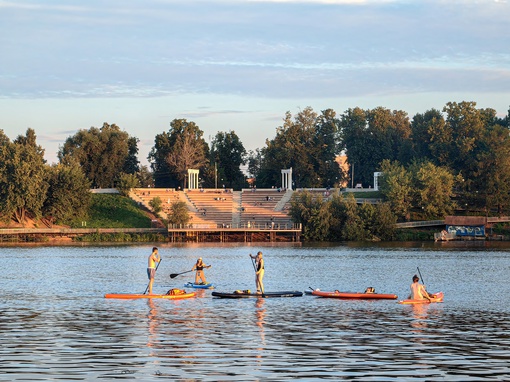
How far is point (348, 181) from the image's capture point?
16800 centimetres

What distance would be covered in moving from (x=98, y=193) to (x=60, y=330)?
111 metres

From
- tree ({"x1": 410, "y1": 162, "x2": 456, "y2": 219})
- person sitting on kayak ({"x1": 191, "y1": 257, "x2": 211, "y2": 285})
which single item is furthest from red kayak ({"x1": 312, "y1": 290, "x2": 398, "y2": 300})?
tree ({"x1": 410, "y1": 162, "x2": 456, "y2": 219})

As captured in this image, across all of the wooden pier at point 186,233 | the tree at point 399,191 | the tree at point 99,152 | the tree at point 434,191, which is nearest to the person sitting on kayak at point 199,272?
the wooden pier at point 186,233

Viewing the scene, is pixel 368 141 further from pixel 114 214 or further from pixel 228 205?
pixel 114 214

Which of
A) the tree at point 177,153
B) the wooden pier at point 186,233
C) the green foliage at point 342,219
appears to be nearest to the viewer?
the wooden pier at point 186,233

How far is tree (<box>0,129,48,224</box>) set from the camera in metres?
121

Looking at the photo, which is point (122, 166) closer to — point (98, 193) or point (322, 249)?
point (98, 193)

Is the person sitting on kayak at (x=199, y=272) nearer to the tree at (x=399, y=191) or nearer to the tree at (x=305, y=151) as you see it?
the tree at (x=399, y=191)

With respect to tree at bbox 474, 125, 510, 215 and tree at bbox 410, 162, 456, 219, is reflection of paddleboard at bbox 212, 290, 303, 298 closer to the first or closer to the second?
tree at bbox 410, 162, 456, 219

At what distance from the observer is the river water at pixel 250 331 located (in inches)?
944

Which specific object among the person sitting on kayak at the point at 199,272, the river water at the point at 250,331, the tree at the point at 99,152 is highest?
the tree at the point at 99,152

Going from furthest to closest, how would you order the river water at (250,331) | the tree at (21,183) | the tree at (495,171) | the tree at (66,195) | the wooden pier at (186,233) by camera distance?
the tree at (495,171)
the tree at (66,195)
the tree at (21,183)
the wooden pier at (186,233)
the river water at (250,331)

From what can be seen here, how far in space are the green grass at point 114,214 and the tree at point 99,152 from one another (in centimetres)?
1503

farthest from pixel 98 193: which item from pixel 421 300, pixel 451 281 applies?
pixel 421 300
